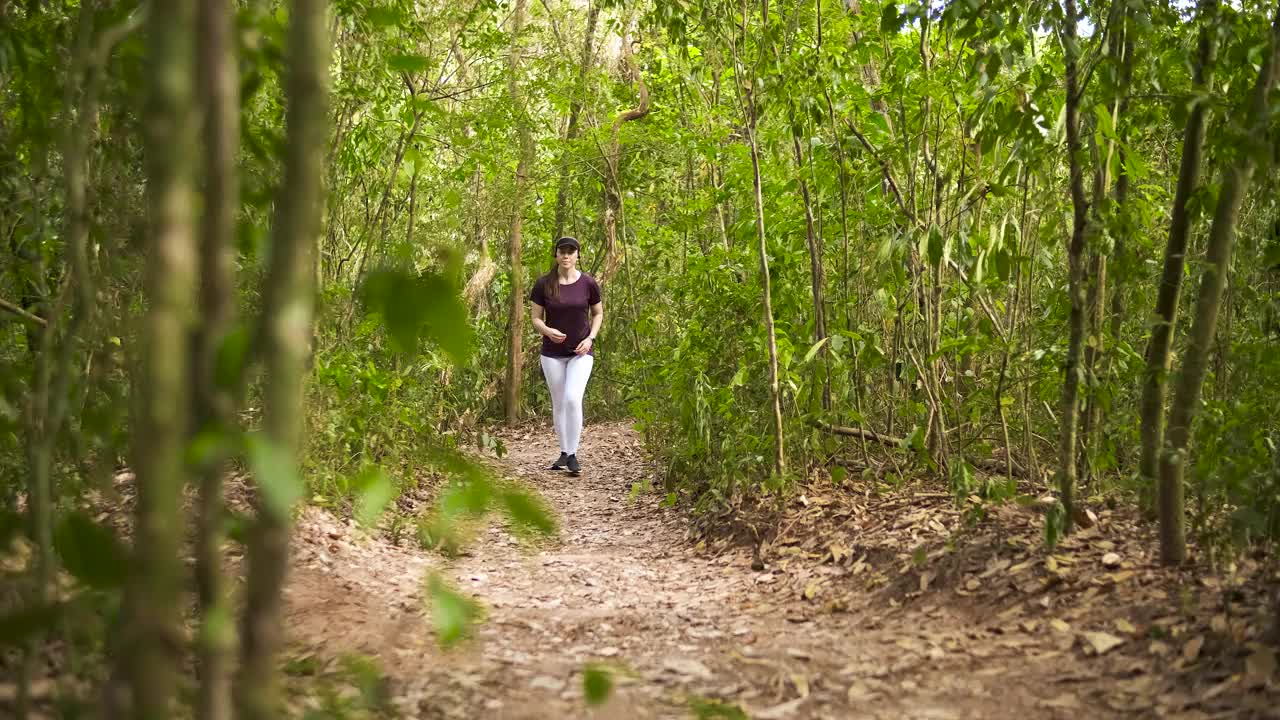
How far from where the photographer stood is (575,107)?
1132cm

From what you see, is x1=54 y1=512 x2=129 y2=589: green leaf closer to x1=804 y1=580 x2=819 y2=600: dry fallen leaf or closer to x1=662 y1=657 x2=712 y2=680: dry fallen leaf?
x1=662 y1=657 x2=712 y2=680: dry fallen leaf

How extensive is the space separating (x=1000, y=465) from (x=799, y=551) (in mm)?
1887

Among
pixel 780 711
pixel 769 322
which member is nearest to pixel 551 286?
pixel 769 322

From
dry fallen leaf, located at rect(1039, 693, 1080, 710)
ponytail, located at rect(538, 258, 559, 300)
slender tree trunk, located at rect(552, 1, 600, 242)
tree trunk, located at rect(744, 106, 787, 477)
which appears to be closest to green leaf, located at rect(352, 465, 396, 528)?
dry fallen leaf, located at rect(1039, 693, 1080, 710)

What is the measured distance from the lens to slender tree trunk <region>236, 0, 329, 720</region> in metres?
1.42

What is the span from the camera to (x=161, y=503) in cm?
137

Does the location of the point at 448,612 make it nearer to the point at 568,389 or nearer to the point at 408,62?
the point at 408,62

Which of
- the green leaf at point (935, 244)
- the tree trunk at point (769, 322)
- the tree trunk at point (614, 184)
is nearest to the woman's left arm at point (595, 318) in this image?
the tree trunk at point (614, 184)

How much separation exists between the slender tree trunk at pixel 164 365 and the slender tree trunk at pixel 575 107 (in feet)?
30.0

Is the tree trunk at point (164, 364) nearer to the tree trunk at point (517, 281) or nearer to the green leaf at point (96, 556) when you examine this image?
the green leaf at point (96, 556)

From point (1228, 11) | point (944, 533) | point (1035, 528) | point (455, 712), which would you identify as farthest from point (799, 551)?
point (1228, 11)

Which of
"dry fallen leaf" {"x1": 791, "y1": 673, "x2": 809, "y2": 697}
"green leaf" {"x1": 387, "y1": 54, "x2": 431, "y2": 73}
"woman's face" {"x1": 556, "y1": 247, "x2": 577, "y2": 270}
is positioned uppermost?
"woman's face" {"x1": 556, "y1": 247, "x2": 577, "y2": 270}

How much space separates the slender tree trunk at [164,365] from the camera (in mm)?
1342

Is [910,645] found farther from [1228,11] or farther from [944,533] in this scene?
[1228,11]
